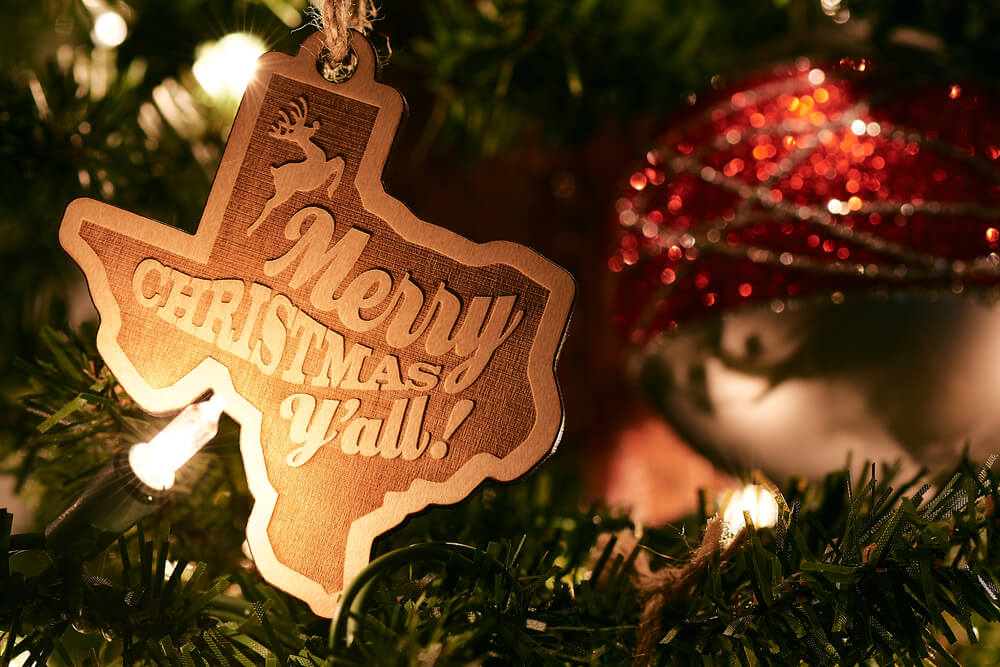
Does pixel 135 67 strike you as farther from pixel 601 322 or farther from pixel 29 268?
pixel 601 322

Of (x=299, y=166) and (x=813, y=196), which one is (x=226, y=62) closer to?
(x=299, y=166)

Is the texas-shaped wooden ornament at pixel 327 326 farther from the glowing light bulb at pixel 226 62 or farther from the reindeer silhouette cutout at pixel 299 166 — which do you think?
the glowing light bulb at pixel 226 62

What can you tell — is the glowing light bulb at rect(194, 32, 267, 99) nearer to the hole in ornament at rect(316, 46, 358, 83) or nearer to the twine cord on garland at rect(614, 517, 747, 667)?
the hole in ornament at rect(316, 46, 358, 83)

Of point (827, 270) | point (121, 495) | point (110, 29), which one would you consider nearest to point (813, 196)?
point (827, 270)

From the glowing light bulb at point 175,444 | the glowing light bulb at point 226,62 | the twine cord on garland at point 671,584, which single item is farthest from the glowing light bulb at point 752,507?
the glowing light bulb at point 226,62

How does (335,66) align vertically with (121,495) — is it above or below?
above

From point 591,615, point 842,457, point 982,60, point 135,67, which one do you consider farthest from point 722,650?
point 135,67
